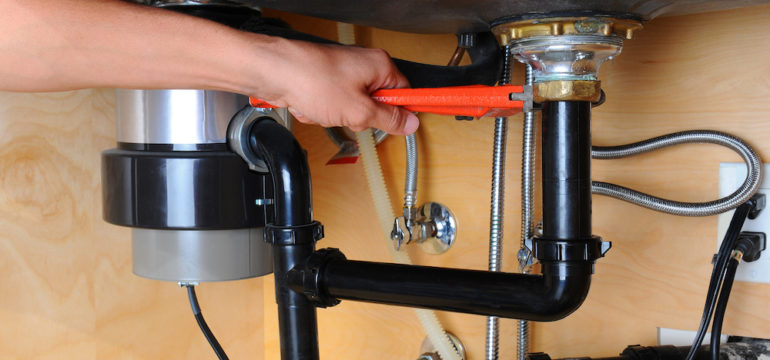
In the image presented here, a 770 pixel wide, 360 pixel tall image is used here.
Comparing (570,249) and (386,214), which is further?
(386,214)

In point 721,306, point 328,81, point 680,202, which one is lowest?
point 721,306

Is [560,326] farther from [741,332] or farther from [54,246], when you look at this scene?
[54,246]

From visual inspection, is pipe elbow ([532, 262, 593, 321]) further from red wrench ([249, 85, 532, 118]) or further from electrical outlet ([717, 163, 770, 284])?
electrical outlet ([717, 163, 770, 284])

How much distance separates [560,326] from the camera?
0.86 m

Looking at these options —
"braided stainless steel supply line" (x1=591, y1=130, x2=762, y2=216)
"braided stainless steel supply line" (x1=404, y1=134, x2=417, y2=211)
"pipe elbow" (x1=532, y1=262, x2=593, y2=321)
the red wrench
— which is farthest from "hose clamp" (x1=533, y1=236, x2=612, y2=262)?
"braided stainless steel supply line" (x1=404, y1=134, x2=417, y2=211)

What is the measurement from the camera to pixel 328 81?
545 mm

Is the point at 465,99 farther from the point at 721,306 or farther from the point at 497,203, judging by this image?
the point at 721,306

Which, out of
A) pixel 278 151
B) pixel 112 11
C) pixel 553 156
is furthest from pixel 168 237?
pixel 553 156

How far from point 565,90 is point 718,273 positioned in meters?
0.30

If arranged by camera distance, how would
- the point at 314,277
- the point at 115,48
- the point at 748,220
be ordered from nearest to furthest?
the point at 115,48 < the point at 314,277 < the point at 748,220

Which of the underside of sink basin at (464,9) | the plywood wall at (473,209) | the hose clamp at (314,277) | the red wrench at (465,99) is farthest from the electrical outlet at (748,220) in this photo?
the hose clamp at (314,277)

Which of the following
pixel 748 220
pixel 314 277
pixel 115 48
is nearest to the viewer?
pixel 115 48

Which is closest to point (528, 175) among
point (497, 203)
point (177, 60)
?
point (497, 203)

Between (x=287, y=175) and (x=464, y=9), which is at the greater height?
(x=464, y=9)
